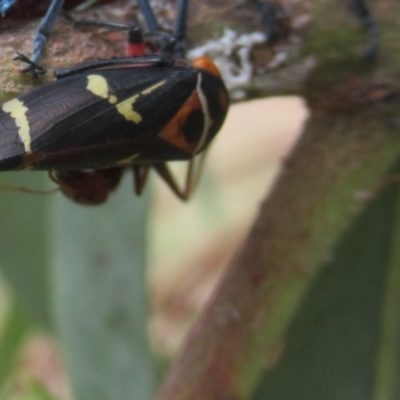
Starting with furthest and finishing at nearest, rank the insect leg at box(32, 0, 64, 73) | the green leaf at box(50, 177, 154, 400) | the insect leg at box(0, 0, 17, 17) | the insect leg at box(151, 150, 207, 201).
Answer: the green leaf at box(50, 177, 154, 400), the insect leg at box(151, 150, 207, 201), the insect leg at box(0, 0, 17, 17), the insect leg at box(32, 0, 64, 73)

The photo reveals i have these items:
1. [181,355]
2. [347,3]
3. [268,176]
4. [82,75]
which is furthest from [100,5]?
[268,176]

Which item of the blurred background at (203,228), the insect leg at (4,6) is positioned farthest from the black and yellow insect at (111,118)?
the blurred background at (203,228)

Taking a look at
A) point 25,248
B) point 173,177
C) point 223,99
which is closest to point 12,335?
point 25,248

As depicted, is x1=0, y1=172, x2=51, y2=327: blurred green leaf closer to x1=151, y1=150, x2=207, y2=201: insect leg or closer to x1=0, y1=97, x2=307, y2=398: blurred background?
x1=151, y1=150, x2=207, y2=201: insect leg

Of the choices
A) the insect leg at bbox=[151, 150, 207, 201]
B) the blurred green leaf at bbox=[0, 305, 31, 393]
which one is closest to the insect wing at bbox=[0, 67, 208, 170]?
the insect leg at bbox=[151, 150, 207, 201]

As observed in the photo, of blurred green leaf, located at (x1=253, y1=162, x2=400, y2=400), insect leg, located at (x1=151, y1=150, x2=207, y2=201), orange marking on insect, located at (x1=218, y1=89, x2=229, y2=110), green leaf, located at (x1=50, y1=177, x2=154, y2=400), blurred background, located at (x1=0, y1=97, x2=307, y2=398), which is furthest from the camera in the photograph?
blurred background, located at (x1=0, y1=97, x2=307, y2=398)

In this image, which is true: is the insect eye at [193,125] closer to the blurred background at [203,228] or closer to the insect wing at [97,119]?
the insect wing at [97,119]

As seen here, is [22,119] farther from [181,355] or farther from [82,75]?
[181,355]
